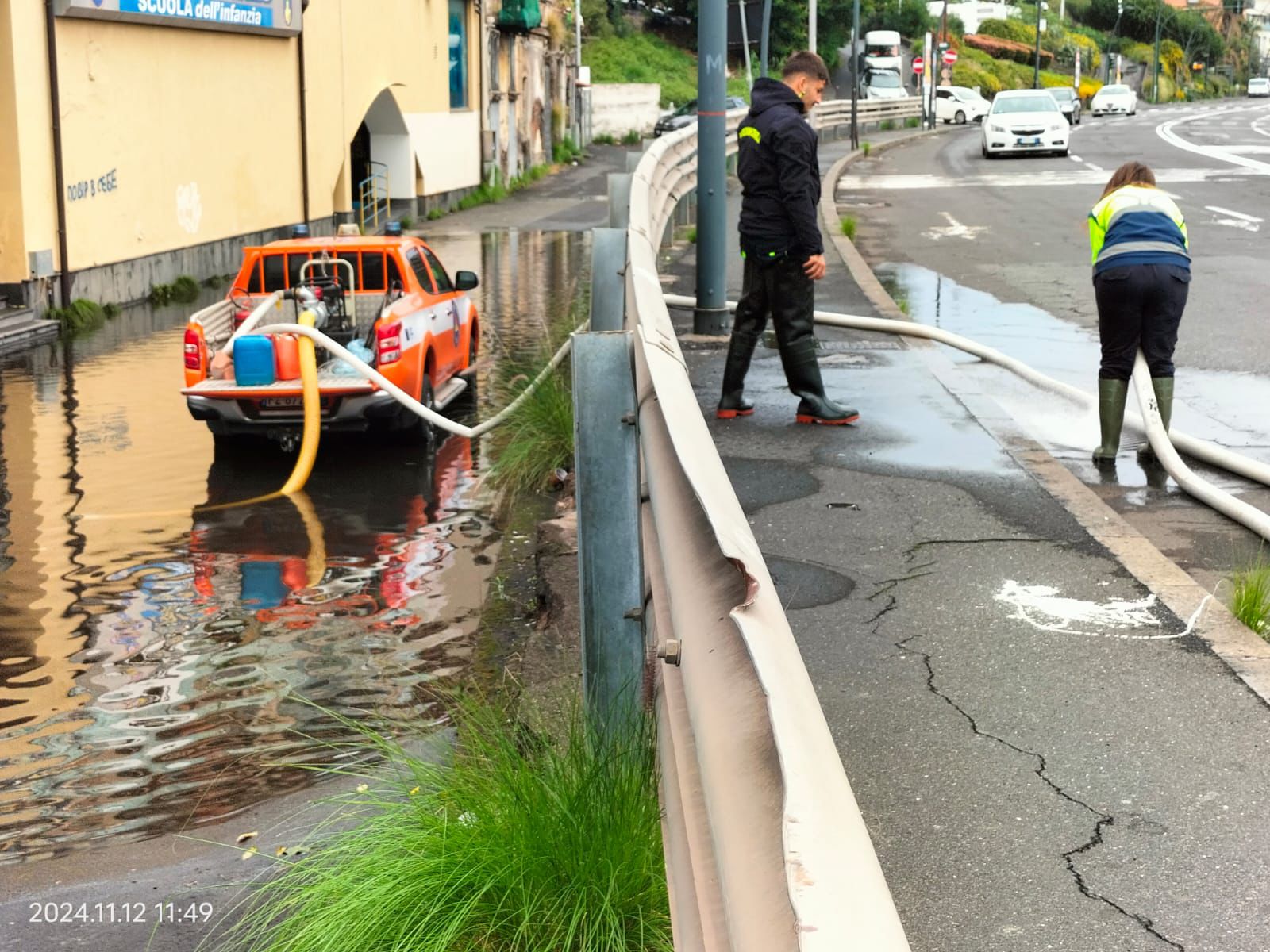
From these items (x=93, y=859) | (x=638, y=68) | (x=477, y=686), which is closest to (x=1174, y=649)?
(x=477, y=686)

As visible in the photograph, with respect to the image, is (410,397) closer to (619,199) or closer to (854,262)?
(619,199)

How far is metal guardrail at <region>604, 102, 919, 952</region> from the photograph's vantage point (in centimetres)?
154

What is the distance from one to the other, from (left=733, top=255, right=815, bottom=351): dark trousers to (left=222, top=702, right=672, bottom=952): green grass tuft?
5.69 m

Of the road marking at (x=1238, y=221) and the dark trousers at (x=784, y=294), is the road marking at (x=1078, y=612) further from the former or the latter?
the road marking at (x=1238, y=221)

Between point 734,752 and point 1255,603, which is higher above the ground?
point 734,752

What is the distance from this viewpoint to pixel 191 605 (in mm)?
7621

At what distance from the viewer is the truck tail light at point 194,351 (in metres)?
10.8

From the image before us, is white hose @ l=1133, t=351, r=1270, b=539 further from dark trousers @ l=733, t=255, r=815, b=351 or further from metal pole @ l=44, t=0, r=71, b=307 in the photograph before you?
metal pole @ l=44, t=0, r=71, b=307

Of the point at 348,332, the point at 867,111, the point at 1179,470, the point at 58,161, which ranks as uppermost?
the point at 867,111

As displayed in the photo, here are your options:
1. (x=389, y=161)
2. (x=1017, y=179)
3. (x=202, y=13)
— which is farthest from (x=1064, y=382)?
(x=389, y=161)

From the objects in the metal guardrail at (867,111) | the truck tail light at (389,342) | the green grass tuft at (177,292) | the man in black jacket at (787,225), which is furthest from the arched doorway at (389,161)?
the man in black jacket at (787,225)

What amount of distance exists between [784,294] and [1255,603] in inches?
157

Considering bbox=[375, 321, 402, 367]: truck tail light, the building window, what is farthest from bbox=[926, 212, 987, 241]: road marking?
the building window

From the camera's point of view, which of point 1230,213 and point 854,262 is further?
point 1230,213
